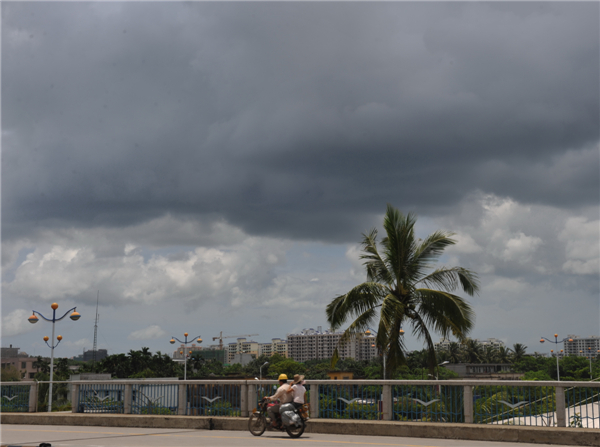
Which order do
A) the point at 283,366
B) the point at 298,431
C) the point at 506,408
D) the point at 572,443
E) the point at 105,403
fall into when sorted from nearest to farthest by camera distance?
the point at 572,443, the point at 506,408, the point at 298,431, the point at 105,403, the point at 283,366

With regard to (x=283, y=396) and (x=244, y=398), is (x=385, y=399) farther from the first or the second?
(x=244, y=398)

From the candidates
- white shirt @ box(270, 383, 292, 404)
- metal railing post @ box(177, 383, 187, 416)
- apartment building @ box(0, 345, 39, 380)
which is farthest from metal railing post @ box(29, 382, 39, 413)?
apartment building @ box(0, 345, 39, 380)

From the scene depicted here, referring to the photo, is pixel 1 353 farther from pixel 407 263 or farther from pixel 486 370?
pixel 407 263

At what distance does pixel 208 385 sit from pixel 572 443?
371 inches

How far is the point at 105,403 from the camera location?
60.0 feet

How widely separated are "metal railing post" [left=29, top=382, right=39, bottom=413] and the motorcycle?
9.71 m

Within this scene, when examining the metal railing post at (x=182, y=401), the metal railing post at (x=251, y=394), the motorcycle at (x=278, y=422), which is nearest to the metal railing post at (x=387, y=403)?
the motorcycle at (x=278, y=422)

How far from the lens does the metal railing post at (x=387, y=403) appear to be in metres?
14.5

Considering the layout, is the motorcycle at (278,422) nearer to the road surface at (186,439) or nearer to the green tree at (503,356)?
the road surface at (186,439)

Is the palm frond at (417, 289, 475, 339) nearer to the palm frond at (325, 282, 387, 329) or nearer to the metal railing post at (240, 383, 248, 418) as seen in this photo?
the palm frond at (325, 282, 387, 329)

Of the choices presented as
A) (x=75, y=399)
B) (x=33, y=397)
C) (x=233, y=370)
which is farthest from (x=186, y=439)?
(x=233, y=370)

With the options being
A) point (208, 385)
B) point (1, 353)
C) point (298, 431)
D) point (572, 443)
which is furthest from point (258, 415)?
point (1, 353)

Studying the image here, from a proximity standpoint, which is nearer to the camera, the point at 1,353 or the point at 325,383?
the point at 325,383

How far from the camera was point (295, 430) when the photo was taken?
13664mm
